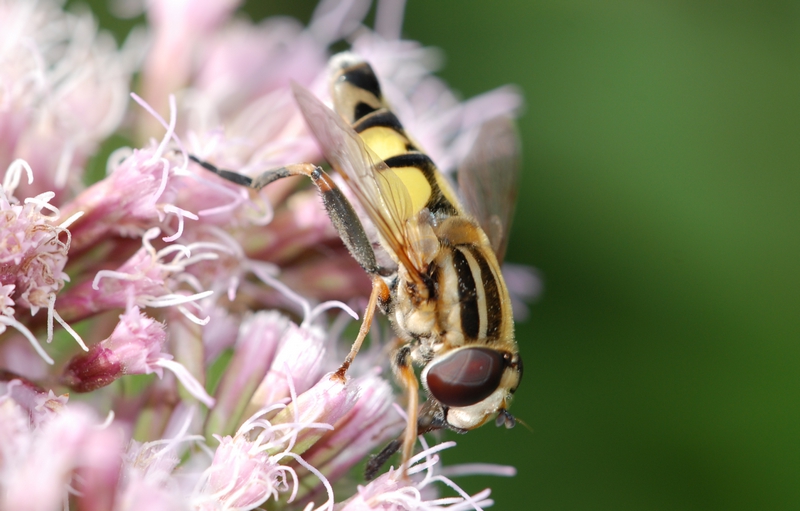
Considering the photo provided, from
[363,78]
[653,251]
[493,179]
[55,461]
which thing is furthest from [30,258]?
[653,251]

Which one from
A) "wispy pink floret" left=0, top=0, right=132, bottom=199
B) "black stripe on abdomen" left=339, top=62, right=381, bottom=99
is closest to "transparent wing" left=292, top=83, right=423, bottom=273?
"black stripe on abdomen" left=339, top=62, right=381, bottom=99

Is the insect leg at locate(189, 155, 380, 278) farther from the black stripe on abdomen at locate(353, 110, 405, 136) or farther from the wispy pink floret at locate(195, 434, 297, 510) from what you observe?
the wispy pink floret at locate(195, 434, 297, 510)

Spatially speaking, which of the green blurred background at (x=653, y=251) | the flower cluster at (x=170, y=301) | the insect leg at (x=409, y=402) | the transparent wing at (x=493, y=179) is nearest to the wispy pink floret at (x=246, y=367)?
the flower cluster at (x=170, y=301)

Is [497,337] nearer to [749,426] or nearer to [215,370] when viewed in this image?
[215,370]

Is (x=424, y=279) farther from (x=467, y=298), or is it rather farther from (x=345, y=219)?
(x=345, y=219)

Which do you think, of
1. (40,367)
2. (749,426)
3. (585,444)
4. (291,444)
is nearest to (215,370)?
(40,367)

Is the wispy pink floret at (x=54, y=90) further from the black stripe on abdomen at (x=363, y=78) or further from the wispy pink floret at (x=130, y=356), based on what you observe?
the black stripe on abdomen at (x=363, y=78)

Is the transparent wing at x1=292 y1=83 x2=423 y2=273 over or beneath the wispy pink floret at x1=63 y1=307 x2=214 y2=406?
over
